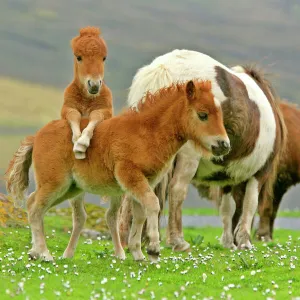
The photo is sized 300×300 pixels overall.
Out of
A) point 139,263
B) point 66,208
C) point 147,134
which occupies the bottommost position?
point 66,208

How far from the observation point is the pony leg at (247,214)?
1469 centimetres

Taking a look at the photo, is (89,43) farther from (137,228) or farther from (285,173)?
(285,173)

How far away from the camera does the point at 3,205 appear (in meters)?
17.4

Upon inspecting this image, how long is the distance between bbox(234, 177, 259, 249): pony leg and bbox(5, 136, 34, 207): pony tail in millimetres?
4807

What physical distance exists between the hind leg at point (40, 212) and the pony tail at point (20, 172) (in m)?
0.93

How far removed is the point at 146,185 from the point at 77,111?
6.43ft

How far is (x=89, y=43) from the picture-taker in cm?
1113

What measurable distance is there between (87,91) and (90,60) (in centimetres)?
52

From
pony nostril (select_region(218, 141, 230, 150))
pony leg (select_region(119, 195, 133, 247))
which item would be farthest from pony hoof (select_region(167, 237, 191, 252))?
pony nostril (select_region(218, 141, 230, 150))

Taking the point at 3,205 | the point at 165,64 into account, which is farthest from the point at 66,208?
the point at 165,64

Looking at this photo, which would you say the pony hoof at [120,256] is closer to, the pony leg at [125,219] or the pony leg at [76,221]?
the pony leg at [76,221]

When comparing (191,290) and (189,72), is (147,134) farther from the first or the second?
(189,72)

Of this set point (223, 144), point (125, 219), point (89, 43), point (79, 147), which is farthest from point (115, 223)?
point (89, 43)

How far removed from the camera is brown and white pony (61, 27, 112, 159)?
10.9m
